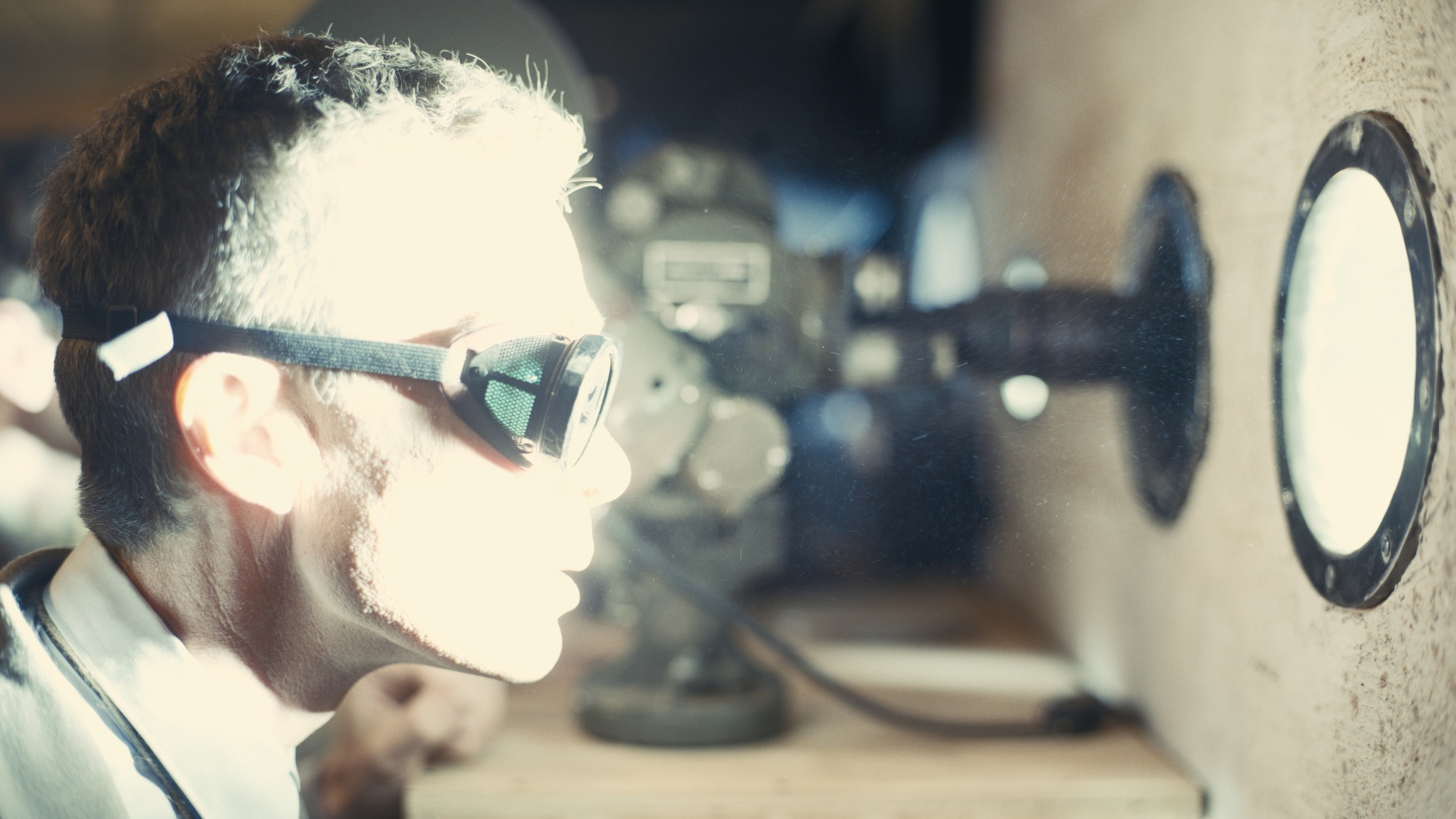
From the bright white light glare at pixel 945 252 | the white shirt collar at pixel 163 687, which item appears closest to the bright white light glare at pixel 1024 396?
the bright white light glare at pixel 945 252

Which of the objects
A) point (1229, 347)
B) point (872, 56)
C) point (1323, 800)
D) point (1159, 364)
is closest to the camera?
point (1323, 800)

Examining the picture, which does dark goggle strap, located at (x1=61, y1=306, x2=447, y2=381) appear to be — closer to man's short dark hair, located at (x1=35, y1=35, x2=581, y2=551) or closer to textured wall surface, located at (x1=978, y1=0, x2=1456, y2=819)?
man's short dark hair, located at (x1=35, y1=35, x2=581, y2=551)

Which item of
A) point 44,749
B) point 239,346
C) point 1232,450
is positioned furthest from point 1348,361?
point 44,749

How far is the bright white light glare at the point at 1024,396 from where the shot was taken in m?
0.96

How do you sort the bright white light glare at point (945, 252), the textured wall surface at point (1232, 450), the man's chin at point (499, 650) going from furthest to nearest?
the bright white light glare at point (945, 252) → the man's chin at point (499, 650) → the textured wall surface at point (1232, 450)

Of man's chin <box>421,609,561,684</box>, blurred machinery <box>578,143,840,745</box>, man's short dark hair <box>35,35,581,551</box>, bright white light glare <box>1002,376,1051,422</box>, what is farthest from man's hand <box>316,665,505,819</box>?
bright white light glare <box>1002,376,1051,422</box>

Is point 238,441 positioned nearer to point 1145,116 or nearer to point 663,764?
point 663,764

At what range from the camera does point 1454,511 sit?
1.62 feet

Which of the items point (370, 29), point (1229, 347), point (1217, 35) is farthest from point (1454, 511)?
point (370, 29)

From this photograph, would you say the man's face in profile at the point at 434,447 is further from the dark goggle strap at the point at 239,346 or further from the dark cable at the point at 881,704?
the dark cable at the point at 881,704

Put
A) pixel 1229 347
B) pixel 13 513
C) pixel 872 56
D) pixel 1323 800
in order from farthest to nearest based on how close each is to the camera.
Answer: pixel 872 56, pixel 13 513, pixel 1229 347, pixel 1323 800

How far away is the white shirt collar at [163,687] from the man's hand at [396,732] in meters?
0.26

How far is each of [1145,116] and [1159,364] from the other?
0.22m

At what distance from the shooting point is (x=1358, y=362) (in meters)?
0.59
